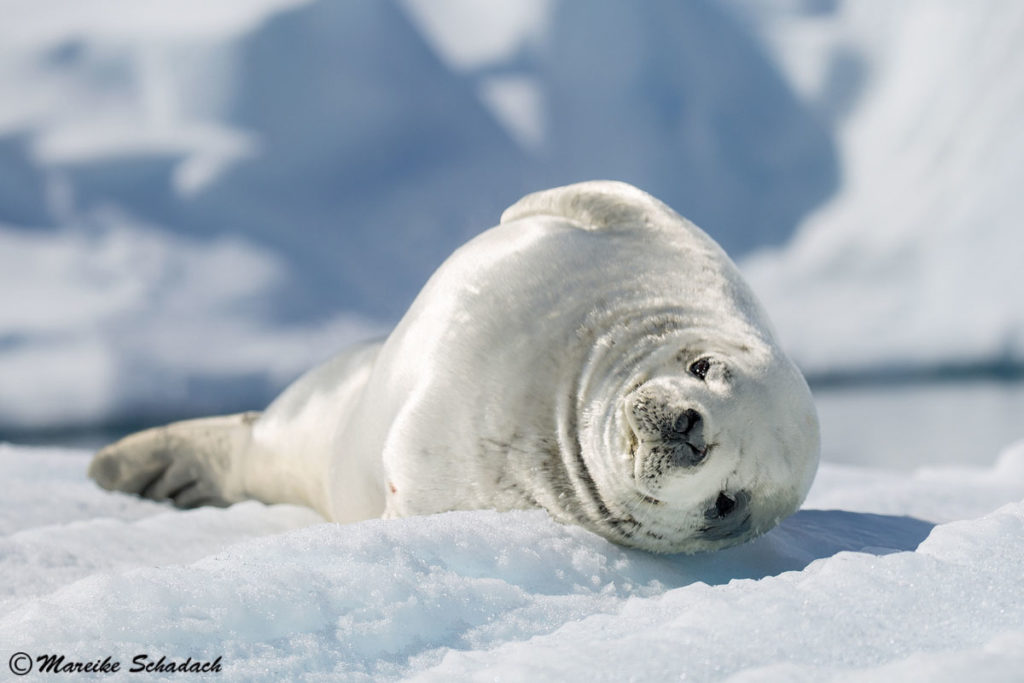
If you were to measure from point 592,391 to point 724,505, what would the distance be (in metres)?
0.42

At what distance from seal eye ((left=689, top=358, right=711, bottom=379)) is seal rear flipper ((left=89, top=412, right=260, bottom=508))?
2.43 m

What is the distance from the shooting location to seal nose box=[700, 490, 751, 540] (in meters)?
2.35

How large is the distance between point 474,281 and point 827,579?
4.45 feet

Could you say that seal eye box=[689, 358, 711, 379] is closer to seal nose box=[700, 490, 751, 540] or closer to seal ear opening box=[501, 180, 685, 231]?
seal nose box=[700, 490, 751, 540]

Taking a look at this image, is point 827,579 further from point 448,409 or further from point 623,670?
point 448,409

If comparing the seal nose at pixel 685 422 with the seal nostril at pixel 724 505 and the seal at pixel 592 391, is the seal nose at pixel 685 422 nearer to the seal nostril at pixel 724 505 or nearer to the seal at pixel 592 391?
the seal at pixel 592 391

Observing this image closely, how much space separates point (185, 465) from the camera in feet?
14.3

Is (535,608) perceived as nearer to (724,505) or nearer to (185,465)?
(724,505)

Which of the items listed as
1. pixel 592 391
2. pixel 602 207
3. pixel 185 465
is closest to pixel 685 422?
pixel 592 391

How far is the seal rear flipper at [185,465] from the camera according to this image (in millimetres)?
4281

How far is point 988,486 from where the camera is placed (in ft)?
12.5

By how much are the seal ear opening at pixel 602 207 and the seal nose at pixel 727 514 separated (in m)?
0.94

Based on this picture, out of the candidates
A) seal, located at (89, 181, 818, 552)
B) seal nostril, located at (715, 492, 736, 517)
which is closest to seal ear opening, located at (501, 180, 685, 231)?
seal, located at (89, 181, 818, 552)

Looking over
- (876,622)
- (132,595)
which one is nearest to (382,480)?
(132,595)
